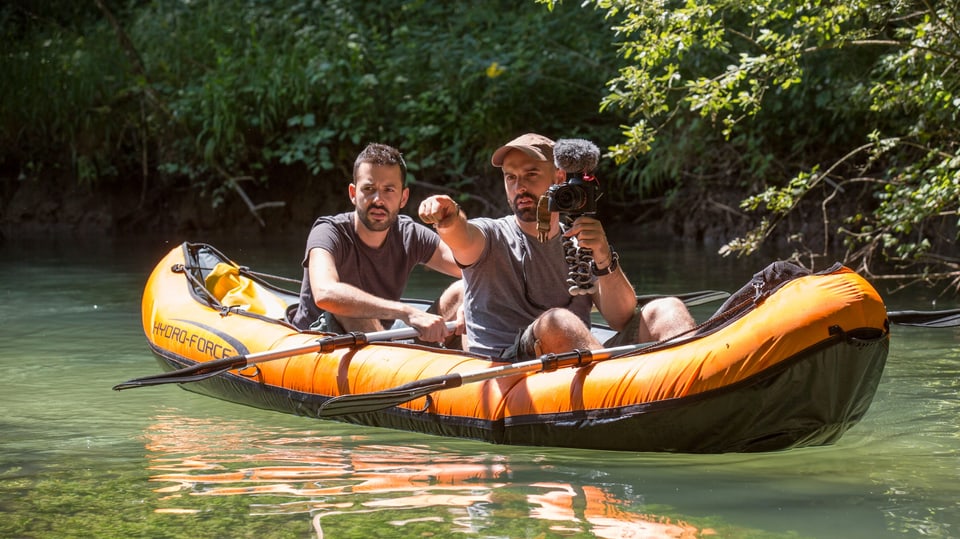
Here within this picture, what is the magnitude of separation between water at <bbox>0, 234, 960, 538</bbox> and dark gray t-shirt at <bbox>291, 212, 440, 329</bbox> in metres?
0.63

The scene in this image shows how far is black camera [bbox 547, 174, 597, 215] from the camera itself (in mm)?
3570

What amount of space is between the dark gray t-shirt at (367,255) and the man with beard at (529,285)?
794 mm

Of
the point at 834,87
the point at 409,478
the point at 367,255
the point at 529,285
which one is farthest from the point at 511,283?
the point at 834,87

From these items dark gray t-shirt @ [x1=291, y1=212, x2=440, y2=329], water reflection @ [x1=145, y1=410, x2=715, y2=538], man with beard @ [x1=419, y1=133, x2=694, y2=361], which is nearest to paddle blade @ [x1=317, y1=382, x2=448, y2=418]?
Answer: water reflection @ [x1=145, y1=410, x2=715, y2=538]

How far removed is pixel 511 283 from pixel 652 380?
→ 0.77 metres

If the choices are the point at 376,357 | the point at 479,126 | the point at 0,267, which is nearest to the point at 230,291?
the point at 376,357

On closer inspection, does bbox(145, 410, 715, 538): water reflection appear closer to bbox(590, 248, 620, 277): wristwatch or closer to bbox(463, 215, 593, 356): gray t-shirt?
bbox(463, 215, 593, 356): gray t-shirt

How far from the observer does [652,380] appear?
3543mm

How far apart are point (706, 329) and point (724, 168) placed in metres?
8.09

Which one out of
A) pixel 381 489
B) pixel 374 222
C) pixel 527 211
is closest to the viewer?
pixel 381 489

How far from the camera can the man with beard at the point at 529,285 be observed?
3.86m

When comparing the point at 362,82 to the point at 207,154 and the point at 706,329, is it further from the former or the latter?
the point at 706,329

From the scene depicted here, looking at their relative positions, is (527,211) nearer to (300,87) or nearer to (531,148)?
(531,148)

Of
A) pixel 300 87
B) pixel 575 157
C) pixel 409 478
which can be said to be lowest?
pixel 409 478
